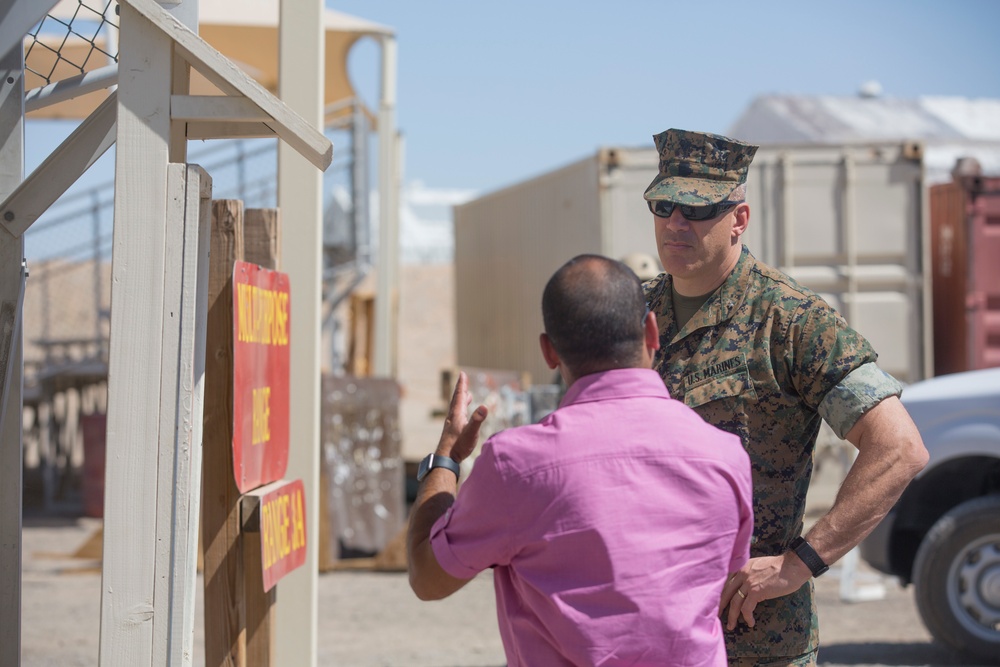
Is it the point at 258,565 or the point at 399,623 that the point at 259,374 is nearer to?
the point at 258,565

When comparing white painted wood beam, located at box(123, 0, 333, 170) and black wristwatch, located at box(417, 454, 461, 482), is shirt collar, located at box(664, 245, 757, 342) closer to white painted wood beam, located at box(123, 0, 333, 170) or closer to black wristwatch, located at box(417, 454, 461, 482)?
black wristwatch, located at box(417, 454, 461, 482)

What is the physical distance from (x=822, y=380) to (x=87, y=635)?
5226 mm

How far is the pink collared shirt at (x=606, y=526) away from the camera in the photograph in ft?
5.83

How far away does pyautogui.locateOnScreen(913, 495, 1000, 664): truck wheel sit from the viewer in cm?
547

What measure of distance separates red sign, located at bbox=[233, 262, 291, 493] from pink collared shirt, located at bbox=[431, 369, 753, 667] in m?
1.15

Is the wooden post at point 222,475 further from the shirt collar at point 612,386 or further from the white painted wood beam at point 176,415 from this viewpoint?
the shirt collar at point 612,386

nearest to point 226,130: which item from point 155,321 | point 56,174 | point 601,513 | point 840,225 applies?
point 56,174

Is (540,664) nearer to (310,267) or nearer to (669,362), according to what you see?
(669,362)

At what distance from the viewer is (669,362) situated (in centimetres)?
268

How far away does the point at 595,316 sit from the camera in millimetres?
1864

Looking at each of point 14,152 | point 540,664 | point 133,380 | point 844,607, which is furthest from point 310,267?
point 844,607

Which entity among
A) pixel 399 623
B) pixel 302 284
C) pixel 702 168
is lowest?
pixel 399 623

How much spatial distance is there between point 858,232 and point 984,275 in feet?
3.32

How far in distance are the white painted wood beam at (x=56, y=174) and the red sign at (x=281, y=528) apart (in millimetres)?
946
